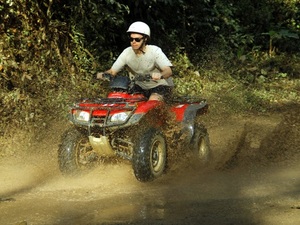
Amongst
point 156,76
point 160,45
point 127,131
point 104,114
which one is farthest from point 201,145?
point 160,45

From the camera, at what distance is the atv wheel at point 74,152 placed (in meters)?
6.76

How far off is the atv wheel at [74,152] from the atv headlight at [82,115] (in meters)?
0.32

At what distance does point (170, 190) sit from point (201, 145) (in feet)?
4.87

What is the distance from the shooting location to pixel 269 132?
9.27 meters

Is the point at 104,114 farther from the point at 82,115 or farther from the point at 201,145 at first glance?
the point at 201,145

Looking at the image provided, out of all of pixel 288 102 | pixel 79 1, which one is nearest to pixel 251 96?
pixel 288 102

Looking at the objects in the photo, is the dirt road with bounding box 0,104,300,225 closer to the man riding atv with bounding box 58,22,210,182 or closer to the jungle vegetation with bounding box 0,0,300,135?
the man riding atv with bounding box 58,22,210,182

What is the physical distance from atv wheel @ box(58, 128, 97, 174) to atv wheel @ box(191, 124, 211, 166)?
1335mm

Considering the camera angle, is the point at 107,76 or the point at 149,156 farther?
the point at 107,76

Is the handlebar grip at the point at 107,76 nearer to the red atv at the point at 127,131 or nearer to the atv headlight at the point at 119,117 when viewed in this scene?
the red atv at the point at 127,131

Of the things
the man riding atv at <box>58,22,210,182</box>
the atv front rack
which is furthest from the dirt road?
the atv front rack

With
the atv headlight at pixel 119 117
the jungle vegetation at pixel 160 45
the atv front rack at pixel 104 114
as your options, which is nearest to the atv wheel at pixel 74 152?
the atv front rack at pixel 104 114

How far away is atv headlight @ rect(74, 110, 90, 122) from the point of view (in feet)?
21.3

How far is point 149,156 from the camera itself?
6.40 meters
